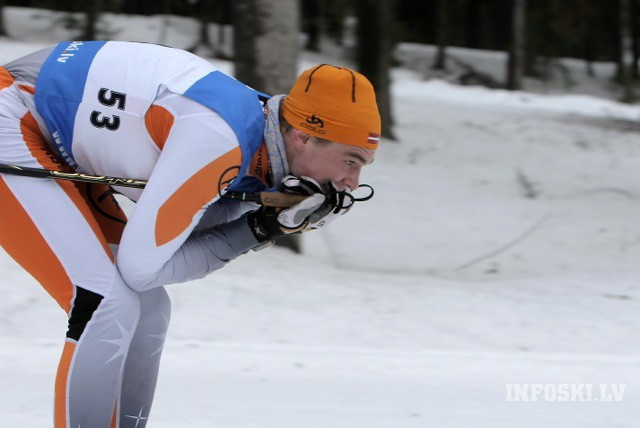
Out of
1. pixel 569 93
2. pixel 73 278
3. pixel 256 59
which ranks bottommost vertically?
pixel 569 93

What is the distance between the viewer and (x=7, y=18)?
19172mm

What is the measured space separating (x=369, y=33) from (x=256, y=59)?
432 cm

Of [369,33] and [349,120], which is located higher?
[349,120]

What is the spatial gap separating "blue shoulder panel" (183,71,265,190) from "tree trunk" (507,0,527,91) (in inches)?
564

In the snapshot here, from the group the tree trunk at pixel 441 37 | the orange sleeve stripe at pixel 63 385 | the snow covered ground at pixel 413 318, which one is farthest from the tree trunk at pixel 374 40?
the tree trunk at pixel 441 37

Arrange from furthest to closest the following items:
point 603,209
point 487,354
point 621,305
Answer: point 603,209, point 621,305, point 487,354

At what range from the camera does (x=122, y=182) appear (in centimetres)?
247

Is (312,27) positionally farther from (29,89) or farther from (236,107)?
(236,107)

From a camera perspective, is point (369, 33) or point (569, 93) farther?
point (569, 93)

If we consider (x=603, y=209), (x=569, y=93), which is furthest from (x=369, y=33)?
(x=569, y=93)

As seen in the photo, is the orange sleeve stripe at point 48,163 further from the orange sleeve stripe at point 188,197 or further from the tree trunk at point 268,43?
the tree trunk at point 268,43

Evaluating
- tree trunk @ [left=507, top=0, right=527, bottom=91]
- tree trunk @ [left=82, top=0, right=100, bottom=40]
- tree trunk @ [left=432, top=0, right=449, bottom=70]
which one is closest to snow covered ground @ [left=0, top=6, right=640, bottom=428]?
tree trunk @ [left=507, top=0, right=527, bottom=91]

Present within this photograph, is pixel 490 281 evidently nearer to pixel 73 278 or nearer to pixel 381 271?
pixel 381 271

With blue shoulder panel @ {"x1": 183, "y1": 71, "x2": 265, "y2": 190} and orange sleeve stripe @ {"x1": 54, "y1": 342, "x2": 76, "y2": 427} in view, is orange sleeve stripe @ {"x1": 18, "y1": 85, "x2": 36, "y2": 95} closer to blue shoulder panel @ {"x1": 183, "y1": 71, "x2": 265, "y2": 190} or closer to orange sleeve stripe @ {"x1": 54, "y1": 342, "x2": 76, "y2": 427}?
blue shoulder panel @ {"x1": 183, "y1": 71, "x2": 265, "y2": 190}
